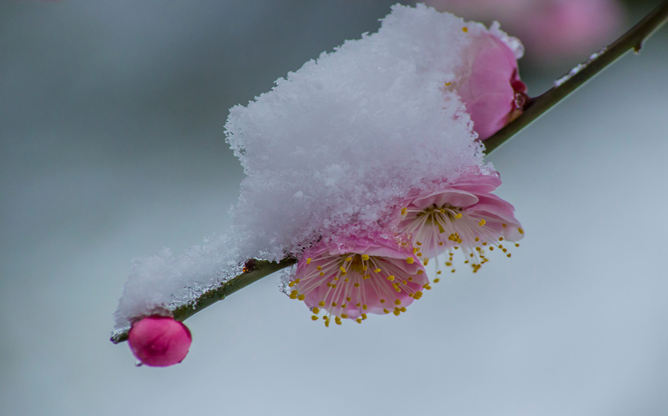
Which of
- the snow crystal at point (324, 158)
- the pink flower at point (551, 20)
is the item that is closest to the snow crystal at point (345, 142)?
the snow crystal at point (324, 158)

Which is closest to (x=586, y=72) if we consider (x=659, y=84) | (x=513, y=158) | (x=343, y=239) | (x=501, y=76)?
(x=501, y=76)

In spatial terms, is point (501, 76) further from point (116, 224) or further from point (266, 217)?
point (116, 224)

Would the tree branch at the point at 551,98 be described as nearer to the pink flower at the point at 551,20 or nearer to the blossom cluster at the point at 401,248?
the blossom cluster at the point at 401,248

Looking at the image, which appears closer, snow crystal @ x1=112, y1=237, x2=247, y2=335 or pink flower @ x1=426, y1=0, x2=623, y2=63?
snow crystal @ x1=112, y1=237, x2=247, y2=335

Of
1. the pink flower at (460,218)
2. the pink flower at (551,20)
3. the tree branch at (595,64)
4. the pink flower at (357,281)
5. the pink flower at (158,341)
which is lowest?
the pink flower at (158,341)

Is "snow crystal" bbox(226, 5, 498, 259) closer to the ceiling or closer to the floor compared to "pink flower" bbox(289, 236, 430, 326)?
closer to the ceiling

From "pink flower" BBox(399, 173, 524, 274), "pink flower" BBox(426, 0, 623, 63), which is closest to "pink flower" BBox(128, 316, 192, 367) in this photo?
"pink flower" BBox(399, 173, 524, 274)

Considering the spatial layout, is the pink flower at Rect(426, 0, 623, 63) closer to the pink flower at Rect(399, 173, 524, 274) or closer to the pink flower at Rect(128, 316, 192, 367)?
the pink flower at Rect(399, 173, 524, 274)
